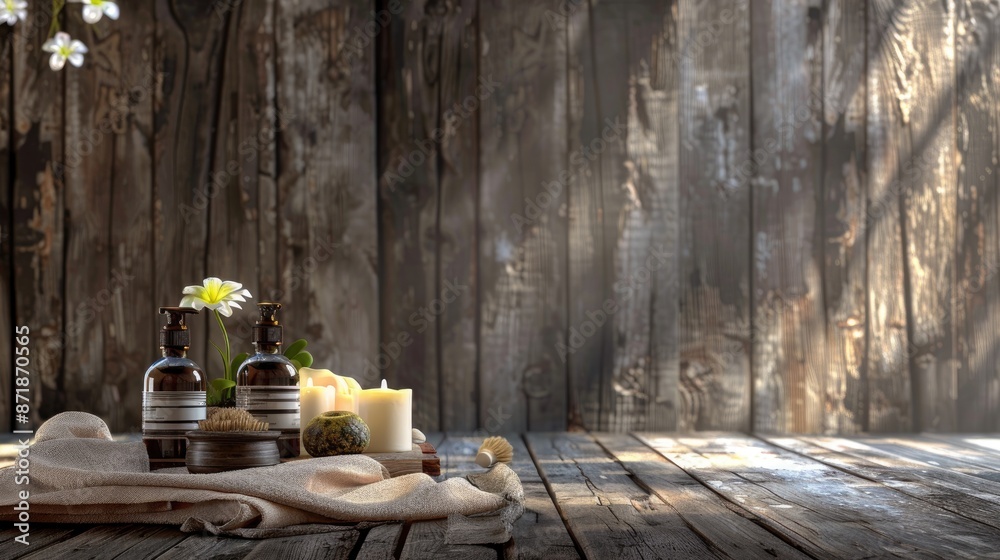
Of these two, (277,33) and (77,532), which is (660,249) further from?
(77,532)

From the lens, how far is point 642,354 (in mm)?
2965

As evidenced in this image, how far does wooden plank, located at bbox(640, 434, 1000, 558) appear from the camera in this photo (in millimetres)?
1265

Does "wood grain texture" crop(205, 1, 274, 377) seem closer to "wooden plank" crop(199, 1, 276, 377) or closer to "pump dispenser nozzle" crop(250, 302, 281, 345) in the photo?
"wooden plank" crop(199, 1, 276, 377)

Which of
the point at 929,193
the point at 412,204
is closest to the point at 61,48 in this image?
the point at 412,204

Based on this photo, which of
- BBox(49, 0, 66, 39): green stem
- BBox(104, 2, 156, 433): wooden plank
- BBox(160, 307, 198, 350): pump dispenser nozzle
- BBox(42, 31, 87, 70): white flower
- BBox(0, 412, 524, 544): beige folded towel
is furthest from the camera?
BBox(104, 2, 156, 433): wooden plank

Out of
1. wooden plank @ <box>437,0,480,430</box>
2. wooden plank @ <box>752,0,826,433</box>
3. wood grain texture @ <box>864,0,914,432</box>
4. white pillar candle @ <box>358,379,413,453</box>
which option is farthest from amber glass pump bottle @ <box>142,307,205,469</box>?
wood grain texture @ <box>864,0,914,432</box>

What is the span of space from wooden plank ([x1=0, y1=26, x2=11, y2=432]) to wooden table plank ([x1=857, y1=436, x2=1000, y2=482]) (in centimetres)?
257

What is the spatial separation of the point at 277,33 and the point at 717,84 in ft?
4.59

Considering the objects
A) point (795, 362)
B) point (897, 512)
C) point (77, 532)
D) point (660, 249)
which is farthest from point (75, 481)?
point (795, 362)

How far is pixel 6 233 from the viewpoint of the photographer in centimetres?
293

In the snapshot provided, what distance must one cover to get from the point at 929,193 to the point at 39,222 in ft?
9.16

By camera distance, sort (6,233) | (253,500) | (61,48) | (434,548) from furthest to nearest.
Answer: (6,233) → (61,48) → (253,500) → (434,548)

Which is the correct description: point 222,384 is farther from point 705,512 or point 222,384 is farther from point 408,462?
point 705,512

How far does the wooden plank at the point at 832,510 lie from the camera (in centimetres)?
126
